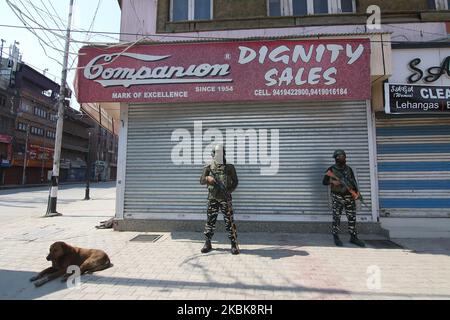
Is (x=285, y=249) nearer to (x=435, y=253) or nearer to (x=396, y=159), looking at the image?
(x=435, y=253)

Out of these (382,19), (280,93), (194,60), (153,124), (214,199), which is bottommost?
(214,199)

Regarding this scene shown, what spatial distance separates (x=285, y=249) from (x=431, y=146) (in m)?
4.48

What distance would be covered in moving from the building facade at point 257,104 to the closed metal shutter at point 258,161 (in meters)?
0.02

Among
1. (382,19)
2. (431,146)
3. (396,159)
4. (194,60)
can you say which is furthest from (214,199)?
(382,19)

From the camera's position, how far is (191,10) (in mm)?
9023

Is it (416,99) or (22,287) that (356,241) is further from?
(22,287)

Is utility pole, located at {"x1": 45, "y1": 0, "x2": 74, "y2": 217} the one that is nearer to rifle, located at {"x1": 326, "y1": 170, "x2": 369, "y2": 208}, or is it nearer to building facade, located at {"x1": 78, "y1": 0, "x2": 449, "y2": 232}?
building facade, located at {"x1": 78, "y1": 0, "x2": 449, "y2": 232}

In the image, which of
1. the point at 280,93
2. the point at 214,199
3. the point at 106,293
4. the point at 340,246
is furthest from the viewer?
the point at 280,93

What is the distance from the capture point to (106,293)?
13.3ft

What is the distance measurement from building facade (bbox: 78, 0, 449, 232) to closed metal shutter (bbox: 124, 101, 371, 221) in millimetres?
24

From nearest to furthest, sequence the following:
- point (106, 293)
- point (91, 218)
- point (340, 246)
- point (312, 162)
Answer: point (106, 293) → point (340, 246) → point (312, 162) → point (91, 218)

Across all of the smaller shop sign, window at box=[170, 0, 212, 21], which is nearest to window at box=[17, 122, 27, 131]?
window at box=[170, 0, 212, 21]

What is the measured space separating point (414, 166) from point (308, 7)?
4954 millimetres

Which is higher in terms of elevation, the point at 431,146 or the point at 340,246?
the point at 431,146
